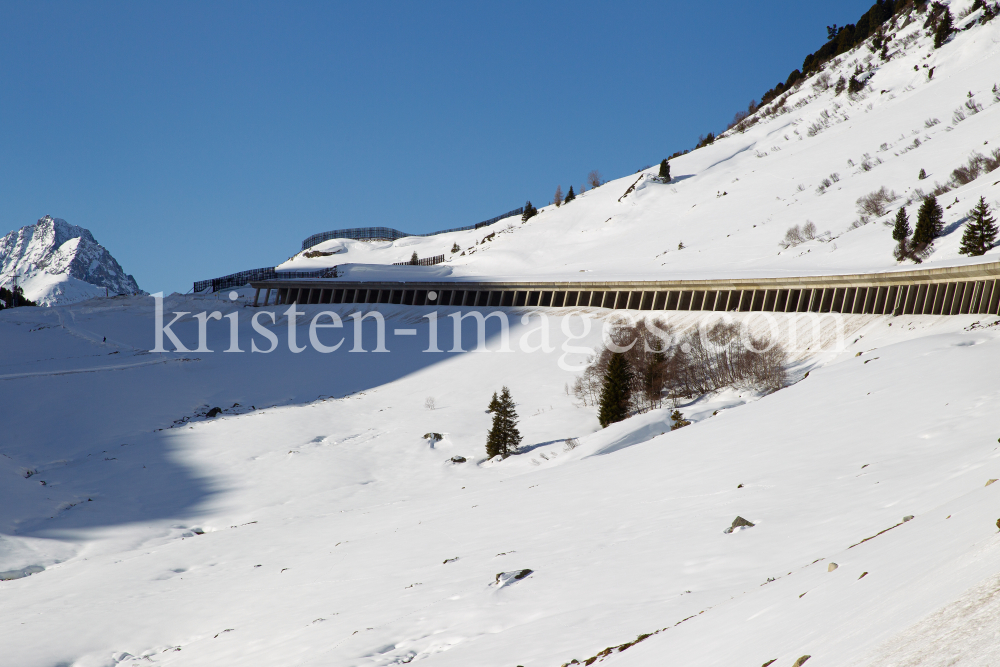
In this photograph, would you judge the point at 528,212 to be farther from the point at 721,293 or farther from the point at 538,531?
the point at 538,531

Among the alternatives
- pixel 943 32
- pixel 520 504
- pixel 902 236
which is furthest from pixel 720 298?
pixel 943 32

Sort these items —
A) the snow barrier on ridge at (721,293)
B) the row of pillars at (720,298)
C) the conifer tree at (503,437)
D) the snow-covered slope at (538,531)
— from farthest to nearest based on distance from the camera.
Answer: the row of pillars at (720,298) → the snow barrier on ridge at (721,293) → the conifer tree at (503,437) → the snow-covered slope at (538,531)

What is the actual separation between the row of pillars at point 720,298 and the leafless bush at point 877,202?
11.9 m

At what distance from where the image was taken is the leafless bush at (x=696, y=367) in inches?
1300

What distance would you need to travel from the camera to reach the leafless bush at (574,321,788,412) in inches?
1300

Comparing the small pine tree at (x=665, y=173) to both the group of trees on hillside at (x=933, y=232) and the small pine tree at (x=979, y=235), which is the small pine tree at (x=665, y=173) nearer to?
the group of trees on hillside at (x=933, y=232)

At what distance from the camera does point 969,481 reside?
9.51 m

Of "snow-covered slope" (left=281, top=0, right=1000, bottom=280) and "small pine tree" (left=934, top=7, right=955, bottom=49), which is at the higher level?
"small pine tree" (left=934, top=7, right=955, bottom=49)

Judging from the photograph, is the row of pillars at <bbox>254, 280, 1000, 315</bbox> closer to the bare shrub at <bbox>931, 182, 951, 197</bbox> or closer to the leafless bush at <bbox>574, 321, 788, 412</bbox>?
the leafless bush at <bbox>574, 321, 788, 412</bbox>

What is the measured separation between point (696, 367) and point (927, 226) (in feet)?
42.0

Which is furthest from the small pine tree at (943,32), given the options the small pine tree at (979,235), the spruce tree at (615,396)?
the spruce tree at (615,396)

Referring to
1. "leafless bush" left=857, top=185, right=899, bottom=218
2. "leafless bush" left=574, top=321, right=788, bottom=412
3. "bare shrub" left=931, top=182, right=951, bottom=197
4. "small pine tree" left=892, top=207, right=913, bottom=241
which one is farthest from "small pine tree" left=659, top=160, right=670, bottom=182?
"leafless bush" left=574, top=321, right=788, bottom=412

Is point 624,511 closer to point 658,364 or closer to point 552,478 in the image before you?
point 552,478

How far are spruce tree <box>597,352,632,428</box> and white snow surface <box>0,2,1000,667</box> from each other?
136cm
